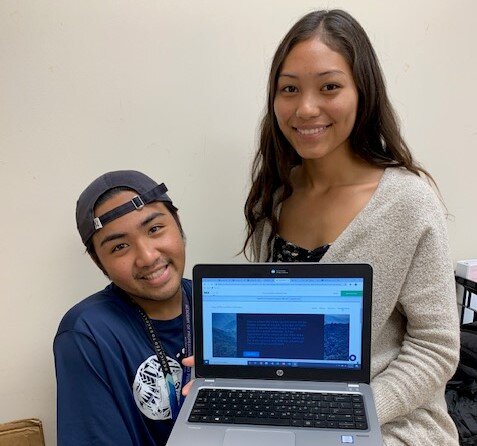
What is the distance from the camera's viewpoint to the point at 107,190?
2.64ft

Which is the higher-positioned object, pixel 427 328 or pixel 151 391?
pixel 427 328

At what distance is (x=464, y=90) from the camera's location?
121 centimetres

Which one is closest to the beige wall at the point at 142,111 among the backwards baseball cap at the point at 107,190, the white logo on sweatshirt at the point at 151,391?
the backwards baseball cap at the point at 107,190

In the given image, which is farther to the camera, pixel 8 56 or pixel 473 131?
pixel 473 131

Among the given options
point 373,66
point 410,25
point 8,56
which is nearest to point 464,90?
point 410,25

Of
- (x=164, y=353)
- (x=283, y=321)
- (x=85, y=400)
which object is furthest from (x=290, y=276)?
(x=85, y=400)

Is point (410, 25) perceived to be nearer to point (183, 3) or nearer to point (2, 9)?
point (183, 3)

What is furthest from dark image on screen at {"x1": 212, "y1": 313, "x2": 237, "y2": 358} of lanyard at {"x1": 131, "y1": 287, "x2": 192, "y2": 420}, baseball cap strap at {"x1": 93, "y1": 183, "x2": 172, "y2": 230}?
baseball cap strap at {"x1": 93, "y1": 183, "x2": 172, "y2": 230}

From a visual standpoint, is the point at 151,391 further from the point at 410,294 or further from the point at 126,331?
the point at 410,294

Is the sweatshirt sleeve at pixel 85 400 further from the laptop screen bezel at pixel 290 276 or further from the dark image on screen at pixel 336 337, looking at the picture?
the dark image on screen at pixel 336 337

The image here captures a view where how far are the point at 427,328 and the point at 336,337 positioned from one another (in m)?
0.16

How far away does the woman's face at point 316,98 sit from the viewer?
0.74 metres

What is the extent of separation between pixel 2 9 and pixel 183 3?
1.40 ft

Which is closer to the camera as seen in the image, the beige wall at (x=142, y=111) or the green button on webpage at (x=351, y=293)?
the green button on webpage at (x=351, y=293)
